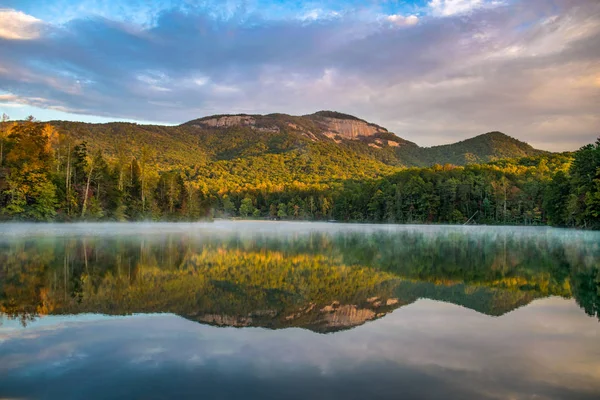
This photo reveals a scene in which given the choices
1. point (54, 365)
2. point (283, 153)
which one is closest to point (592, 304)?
point (54, 365)

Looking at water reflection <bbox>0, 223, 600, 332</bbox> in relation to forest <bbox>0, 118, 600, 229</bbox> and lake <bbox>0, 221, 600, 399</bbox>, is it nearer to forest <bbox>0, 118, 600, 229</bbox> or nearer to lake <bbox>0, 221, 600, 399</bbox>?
lake <bbox>0, 221, 600, 399</bbox>

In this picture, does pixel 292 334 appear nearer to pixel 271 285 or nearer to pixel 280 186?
pixel 271 285

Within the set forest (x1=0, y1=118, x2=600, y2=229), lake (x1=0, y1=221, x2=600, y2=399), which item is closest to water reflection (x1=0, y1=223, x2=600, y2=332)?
lake (x1=0, y1=221, x2=600, y2=399)

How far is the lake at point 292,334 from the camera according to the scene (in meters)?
4.99

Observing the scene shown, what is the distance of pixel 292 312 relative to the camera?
8562 millimetres

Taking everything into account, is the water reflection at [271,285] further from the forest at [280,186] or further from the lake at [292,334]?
the forest at [280,186]

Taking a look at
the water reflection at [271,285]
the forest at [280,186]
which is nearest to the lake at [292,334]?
the water reflection at [271,285]

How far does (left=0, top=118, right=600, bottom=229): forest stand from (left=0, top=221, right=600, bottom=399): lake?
39.3 metres

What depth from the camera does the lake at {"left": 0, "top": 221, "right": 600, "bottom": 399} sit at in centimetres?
499

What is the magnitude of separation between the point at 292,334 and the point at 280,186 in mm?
145228

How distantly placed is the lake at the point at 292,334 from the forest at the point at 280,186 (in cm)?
3929

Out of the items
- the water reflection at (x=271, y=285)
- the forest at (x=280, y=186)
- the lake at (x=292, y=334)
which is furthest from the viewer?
the forest at (x=280, y=186)

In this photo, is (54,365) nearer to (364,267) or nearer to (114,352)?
(114,352)

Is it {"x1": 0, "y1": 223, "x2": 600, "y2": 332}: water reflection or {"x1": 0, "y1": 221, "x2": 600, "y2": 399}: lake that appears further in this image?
{"x1": 0, "y1": 223, "x2": 600, "y2": 332}: water reflection
